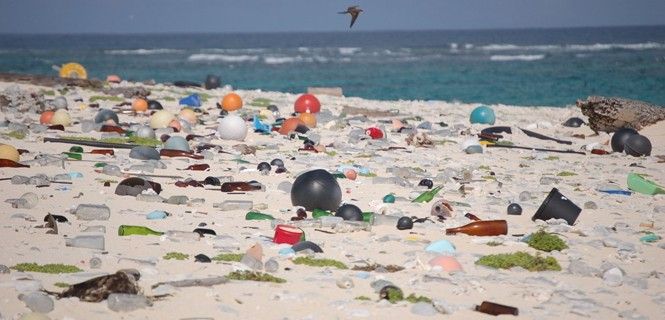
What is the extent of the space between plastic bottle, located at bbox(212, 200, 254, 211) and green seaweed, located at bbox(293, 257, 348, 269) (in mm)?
2176

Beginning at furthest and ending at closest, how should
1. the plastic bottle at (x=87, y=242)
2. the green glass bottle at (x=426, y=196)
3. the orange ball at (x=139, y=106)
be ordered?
the orange ball at (x=139, y=106), the green glass bottle at (x=426, y=196), the plastic bottle at (x=87, y=242)

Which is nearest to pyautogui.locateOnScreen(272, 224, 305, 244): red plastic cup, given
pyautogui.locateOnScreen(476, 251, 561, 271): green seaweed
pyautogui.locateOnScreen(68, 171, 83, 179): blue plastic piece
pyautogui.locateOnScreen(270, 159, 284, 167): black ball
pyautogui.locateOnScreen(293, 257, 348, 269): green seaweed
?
pyautogui.locateOnScreen(293, 257, 348, 269): green seaweed

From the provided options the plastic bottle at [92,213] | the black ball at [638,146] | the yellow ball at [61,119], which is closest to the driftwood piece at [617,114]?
the black ball at [638,146]

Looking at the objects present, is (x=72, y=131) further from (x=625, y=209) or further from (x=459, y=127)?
(x=625, y=209)

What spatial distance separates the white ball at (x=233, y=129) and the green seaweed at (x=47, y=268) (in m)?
8.39

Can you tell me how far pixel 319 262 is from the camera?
7.21m

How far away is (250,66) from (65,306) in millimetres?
51582

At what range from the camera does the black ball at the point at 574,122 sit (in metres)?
18.9

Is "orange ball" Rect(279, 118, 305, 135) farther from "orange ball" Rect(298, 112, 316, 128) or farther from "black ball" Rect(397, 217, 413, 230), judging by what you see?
"black ball" Rect(397, 217, 413, 230)

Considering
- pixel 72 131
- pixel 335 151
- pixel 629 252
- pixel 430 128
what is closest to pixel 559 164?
pixel 335 151

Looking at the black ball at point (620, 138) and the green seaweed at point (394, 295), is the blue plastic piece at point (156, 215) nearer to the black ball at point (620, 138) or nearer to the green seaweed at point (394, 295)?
the green seaweed at point (394, 295)

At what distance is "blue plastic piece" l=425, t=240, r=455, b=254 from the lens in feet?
25.4

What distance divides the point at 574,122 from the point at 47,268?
14088 mm

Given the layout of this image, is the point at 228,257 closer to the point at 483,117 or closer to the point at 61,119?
the point at 61,119
